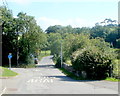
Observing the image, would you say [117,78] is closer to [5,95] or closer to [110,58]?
[110,58]

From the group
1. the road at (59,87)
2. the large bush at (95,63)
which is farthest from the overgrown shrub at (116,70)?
the road at (59,87)

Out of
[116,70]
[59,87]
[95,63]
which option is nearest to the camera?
[59,87]

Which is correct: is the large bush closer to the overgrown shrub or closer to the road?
the overgrown shrub

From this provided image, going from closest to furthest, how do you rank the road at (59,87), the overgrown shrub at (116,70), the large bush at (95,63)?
1. the road at (59,87)
2. the large bush at (95,63)
3. the overgrown shrub at (116,70)

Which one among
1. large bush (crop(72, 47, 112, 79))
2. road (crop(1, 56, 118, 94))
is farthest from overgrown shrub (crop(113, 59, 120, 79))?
road (crop(1, 56, 118, 94))

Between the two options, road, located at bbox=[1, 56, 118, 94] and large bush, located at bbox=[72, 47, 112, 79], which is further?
large bush, located at bbox=[72, 47, 112, 79]

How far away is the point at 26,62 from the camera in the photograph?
6253 centimetres

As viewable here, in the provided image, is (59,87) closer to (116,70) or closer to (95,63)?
(95,63)

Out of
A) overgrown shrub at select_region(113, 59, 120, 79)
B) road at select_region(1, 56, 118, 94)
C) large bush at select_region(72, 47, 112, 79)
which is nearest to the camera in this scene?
road at select_region(1, 56, 118, 94)

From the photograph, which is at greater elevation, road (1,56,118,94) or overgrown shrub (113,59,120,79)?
overgrown shrub (113,59,120,79)

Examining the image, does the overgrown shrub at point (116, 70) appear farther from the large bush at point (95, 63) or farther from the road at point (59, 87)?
the road at point (59, 87)

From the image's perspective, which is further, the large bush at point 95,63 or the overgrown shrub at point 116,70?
the overgrown shrub at point 116,70

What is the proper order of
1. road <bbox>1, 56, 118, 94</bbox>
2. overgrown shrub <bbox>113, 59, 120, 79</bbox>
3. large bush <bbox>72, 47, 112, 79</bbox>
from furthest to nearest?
1. overgrown shrub <bbox>113, 59, 120, 79</bbox>
2. large bush <bbox>72, 47, 112, 79</bbox>
3. road <bbox>1, 56, 118, 94</bbox>

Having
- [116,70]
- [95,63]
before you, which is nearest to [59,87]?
[95,63]
